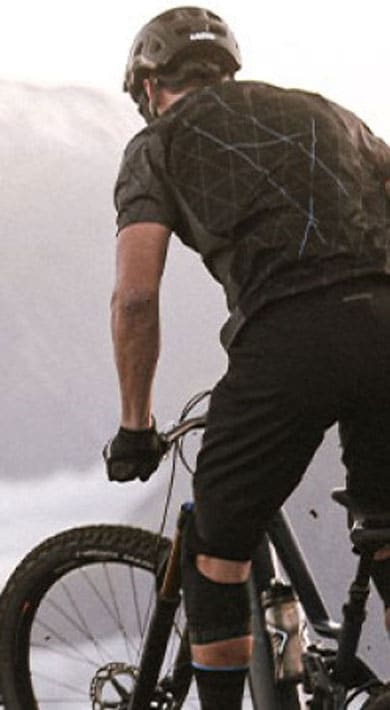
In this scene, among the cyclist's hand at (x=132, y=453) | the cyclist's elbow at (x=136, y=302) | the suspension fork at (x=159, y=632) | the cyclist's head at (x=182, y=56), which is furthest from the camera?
the suspension fork at (x=159, y=632)

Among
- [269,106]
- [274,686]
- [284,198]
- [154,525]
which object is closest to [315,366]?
[284,198]

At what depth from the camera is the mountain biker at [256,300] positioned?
102 inches

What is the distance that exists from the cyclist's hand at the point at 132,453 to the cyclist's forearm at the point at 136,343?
8cm

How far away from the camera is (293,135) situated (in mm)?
2678

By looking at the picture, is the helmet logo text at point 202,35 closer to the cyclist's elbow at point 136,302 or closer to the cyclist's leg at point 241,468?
the cyclist's elbow at point 136,302

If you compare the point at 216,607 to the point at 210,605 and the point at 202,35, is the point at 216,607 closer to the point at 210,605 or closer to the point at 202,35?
the point at 210,605

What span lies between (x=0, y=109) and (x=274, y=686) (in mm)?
5472

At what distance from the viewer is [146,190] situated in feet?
8.93

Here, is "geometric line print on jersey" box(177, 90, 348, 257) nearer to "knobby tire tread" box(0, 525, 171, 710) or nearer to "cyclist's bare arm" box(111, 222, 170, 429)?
"cyclist's bare arm" box(111, 222, 170, 429)

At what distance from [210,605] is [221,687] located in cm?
17

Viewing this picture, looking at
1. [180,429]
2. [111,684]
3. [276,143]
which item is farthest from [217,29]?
[111,684]

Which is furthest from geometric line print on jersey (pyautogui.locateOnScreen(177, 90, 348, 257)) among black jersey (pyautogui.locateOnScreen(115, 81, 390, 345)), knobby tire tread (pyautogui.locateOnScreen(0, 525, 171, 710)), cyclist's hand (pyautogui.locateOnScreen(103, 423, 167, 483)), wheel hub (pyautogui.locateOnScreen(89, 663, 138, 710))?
wheel hub (pyautogui.locateOnScreen(89, 663, 138, 710))

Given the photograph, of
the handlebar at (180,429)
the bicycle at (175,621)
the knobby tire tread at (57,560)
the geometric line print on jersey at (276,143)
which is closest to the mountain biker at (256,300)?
the geometric line print on jersey at (276,143)

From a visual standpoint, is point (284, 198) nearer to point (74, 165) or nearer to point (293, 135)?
point (293, 135)
